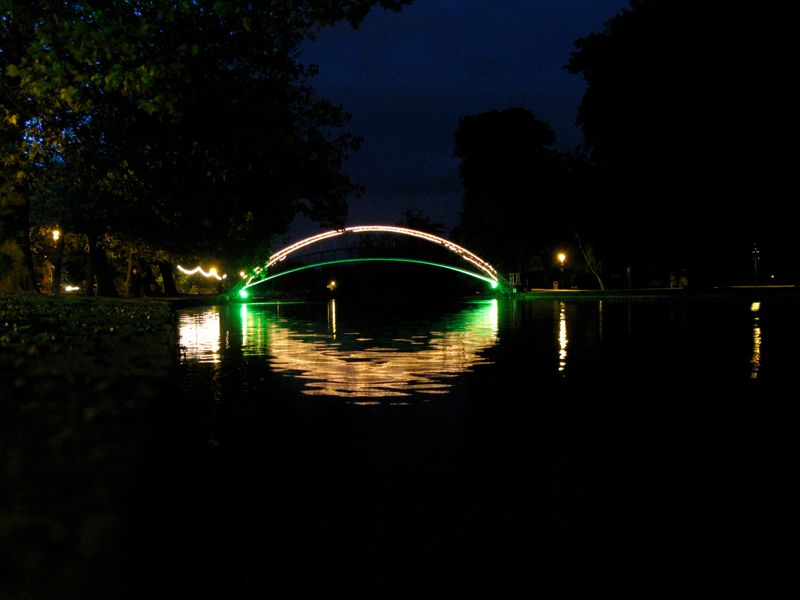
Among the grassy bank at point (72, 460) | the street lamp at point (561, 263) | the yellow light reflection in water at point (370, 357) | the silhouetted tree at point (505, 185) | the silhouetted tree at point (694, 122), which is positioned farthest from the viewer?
the street lamp at point (561, 263)

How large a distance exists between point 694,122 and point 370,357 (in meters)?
33.3

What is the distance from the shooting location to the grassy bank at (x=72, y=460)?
12.7 ft

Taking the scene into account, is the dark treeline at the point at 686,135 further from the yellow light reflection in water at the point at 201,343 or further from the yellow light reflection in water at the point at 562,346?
the yellow light reflection in water at the point at 201,343

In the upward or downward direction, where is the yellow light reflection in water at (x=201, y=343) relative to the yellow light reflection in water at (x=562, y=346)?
upward

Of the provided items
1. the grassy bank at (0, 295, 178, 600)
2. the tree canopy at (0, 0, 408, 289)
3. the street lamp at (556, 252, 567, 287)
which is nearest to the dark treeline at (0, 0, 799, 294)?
the tree canopy at (0, 0, 408, 289)

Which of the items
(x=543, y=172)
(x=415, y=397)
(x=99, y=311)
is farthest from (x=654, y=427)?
(x=543, y=172)

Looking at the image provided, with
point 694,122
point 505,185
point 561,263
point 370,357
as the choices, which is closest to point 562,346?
point 370,357

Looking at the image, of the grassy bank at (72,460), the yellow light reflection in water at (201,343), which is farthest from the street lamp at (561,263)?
the grassy bank at (72,460)

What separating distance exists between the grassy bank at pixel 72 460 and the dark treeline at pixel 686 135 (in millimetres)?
37533

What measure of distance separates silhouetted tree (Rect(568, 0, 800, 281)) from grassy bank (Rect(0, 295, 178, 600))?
3748cm

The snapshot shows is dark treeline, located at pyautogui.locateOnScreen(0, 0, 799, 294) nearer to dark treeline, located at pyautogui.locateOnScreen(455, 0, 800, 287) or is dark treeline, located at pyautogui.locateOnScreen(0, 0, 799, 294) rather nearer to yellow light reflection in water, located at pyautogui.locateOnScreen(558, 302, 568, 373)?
dark treeline, located at pyautogui.locateOnScreen(455, 0, 800, 287)

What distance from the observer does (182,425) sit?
835cm

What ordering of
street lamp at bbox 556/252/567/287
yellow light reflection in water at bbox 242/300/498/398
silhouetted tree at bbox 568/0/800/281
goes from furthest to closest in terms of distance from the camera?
street lamp at bbox 556/252/567/287 < silhouetted tree at bbox 568/0/800/281 < yellow light reflection in water at bbox 242/300/498/398

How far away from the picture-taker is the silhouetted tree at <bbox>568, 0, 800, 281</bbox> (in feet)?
134
